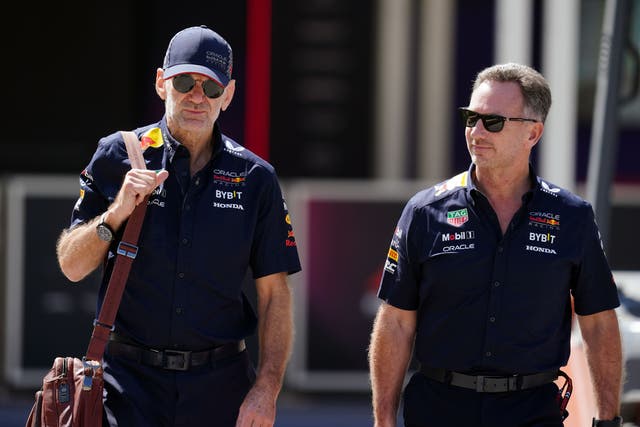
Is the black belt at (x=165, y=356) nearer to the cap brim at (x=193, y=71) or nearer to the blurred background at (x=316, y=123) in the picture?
the cap brim at (x=193, y=71)

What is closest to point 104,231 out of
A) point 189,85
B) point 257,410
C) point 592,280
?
point 189,85

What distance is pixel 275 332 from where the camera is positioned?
449 cm

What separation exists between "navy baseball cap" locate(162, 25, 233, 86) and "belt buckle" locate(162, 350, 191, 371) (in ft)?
2.87

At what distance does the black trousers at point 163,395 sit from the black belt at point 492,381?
0.73 meters

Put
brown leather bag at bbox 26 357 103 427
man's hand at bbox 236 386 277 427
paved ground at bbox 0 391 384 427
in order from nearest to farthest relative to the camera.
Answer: brown leather bag at bbox 26 357 103 427 < man's hand at bbox 236 386 277 427 < paved ground at bbox 0 391 384 427

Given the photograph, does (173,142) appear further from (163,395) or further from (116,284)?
(163,395)

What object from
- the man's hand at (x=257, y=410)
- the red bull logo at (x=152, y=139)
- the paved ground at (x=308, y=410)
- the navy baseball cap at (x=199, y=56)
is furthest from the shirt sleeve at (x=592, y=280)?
the paved ground at (x=308, y=410)

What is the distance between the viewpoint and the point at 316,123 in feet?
34.1

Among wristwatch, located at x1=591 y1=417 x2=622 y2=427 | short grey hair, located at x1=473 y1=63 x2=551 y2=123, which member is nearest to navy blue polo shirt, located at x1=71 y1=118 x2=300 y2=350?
short grey hair, located at x1=473 y1=63 x2=551 y2=123

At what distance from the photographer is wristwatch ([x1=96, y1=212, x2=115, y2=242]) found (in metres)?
4.16

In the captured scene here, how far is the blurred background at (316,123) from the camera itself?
31.0 feet

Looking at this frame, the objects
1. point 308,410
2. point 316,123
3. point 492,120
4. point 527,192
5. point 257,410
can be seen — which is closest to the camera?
point 257,410

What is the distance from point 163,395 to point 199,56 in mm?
1087

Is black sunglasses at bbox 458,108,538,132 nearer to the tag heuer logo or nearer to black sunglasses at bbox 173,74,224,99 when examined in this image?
the tag heuer logo
